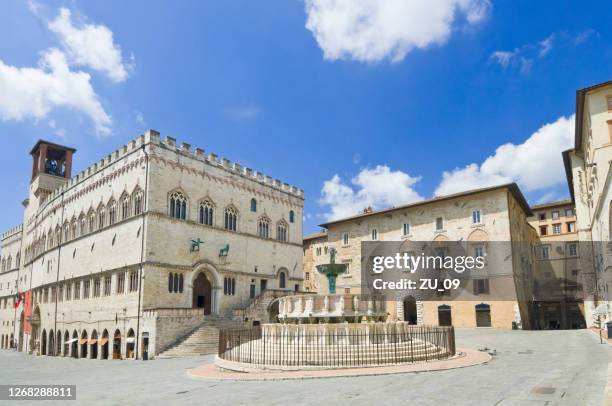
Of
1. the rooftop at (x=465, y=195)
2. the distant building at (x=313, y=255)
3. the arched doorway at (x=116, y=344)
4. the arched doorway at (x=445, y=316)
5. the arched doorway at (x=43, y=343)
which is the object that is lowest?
the arched doorway at (x=43, y=343)

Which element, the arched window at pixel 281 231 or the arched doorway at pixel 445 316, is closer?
the arched doorway at pixel 445 316

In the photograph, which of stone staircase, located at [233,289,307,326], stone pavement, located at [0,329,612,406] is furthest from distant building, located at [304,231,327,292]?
stone pavement, located at [0,329,612,406]

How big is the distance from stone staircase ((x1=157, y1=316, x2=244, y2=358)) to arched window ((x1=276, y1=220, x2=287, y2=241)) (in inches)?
502

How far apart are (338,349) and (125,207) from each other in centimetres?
2352

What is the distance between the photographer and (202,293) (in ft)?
115

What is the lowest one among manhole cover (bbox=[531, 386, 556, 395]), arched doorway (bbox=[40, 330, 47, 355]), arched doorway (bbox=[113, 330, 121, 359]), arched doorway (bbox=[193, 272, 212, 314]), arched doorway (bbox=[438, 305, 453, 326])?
arched doorway (bbox=[40, 330, 47, 355])

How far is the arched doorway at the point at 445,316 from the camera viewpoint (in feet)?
135

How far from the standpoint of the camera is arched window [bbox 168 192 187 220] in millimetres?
33594

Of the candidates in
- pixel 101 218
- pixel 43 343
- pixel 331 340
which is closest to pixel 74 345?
pixel 43 343

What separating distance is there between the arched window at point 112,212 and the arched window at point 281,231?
1402cm

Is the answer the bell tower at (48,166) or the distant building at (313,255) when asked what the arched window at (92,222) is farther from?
the distant building at (313,255)

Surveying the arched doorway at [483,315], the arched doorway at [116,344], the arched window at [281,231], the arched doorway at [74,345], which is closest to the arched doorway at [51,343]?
the arched doorway at [74,345]

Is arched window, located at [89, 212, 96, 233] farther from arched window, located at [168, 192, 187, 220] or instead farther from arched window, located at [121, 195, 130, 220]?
arched window, located at [168, 192, 187, 220]

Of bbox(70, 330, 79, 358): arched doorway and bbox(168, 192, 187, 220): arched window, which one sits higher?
bbox(168, 192, 187, 220): arched window
